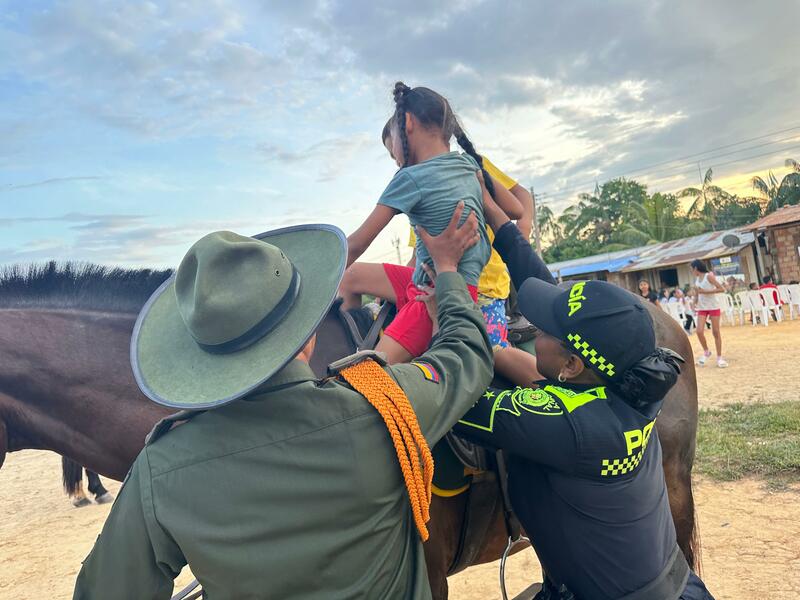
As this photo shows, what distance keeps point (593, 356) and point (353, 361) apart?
0.73 meters

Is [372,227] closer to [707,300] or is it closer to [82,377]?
[82,377]

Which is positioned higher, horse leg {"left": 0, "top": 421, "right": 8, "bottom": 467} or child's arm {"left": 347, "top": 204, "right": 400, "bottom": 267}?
child's arm {"left": 347, "top": 204, "right": 400, "bottom": 267}

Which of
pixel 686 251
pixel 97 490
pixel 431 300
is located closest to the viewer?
pixel 431 300

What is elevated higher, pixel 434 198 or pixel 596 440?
pixel 434 198

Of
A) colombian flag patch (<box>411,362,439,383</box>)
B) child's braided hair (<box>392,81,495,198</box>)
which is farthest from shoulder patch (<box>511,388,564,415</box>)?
child's braided hair (<box>392,81,495,198</box>)

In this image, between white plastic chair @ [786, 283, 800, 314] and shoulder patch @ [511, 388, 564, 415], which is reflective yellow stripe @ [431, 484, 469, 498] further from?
white plastic chair @ [786, 283, 800, 314]

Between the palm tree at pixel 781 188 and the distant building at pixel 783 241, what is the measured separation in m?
11.7

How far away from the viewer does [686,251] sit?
2666cm

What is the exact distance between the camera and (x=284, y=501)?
123 centimetres

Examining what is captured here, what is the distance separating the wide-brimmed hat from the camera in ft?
3.89

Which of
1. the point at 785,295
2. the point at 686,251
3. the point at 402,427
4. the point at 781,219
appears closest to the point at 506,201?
the point at 402,427

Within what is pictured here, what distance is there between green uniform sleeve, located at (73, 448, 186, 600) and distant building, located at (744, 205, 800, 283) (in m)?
25.5

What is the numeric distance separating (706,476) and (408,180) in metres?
4.87

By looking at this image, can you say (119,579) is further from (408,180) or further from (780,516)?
(780,516)
